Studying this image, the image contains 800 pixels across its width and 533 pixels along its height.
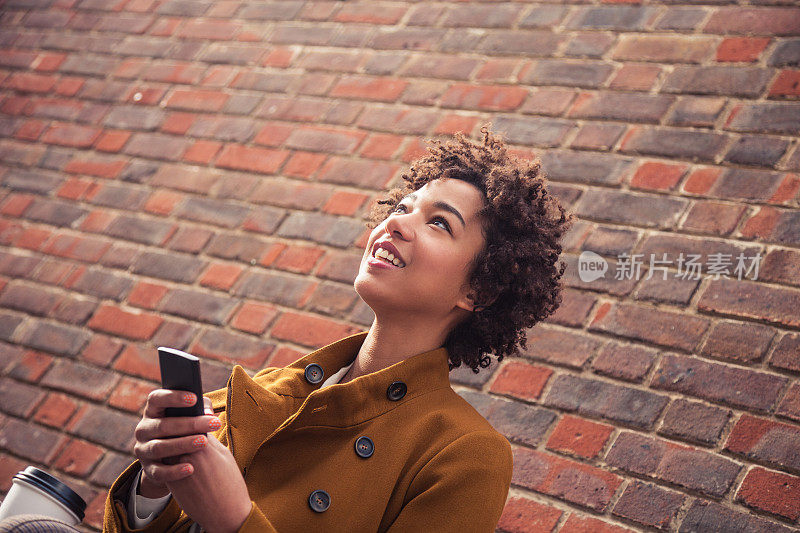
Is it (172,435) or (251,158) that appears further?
(251,158)

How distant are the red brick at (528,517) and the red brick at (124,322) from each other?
119 centimetres

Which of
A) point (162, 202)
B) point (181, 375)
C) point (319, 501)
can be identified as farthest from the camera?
point (162, 202)

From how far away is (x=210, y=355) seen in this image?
2.19 metres

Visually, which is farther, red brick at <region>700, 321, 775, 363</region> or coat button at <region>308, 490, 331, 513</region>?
red brick at <region>700, 321, 775, 363</region>

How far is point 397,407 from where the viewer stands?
4.49 ft

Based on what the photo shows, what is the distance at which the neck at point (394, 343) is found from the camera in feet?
4.63

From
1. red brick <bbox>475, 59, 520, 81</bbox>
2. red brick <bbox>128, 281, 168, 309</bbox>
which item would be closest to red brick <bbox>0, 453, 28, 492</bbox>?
red brick <bbox>128, 281, 168, 309</bbox>

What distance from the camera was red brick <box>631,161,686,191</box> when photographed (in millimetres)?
1971

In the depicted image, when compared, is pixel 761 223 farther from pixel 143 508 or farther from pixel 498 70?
pixel 143 508

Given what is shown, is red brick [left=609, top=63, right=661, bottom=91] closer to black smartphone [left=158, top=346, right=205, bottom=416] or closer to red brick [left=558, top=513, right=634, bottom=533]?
red brick [left=558, top=513, right=634, bottom=533]

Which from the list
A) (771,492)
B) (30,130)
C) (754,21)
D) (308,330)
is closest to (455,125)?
(308,330)

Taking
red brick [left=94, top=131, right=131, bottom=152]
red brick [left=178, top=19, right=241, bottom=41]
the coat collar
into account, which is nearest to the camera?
the coat collar

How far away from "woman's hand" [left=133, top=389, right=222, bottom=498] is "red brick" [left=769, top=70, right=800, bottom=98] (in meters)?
1.64

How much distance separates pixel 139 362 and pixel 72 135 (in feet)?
3.66
